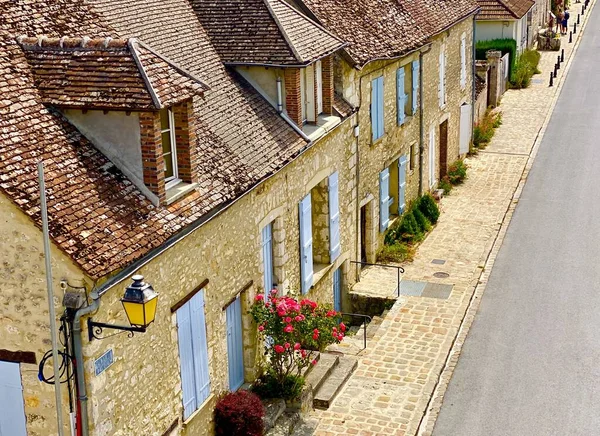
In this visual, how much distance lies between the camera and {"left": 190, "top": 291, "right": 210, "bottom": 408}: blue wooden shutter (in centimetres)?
1116

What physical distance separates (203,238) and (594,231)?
1349 cm

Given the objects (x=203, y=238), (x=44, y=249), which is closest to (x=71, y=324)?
(x=44, y=249)

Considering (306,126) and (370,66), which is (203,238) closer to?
(306,126)

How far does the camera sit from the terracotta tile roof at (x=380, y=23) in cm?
1778

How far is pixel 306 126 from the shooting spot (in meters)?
15.2

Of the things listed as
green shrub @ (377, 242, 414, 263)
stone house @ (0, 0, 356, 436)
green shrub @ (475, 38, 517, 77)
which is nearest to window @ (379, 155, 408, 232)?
green shrub @ (377, 242, 414, 263)

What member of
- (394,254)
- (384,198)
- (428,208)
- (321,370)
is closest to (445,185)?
(428,208)

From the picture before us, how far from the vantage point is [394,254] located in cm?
2030

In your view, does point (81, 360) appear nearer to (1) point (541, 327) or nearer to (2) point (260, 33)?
(2) point (260, 33)

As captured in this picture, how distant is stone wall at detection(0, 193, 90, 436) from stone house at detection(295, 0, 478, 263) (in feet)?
29.8

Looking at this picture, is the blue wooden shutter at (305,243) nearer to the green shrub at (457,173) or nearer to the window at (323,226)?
the window at (323,226)

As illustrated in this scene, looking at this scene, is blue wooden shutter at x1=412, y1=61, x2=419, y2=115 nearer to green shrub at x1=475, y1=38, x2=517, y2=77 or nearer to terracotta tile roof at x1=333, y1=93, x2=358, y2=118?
terracotta tile roof at x1=333, y1=93, x2=358, y2=118

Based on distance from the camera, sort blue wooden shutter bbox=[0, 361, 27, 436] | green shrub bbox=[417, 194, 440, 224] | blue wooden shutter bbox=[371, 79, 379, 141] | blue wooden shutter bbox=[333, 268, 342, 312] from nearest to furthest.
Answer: blue wooden shutter bbox=[0, 361, 27, 436], blue wooden shutter bbox=[333, 268, 342, 312], blue wooden shutter bbox=[371, 79, 379, 141], green shrub bbox=[417, 194, 440, 224]

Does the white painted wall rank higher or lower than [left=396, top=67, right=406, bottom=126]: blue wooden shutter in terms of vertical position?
higher
